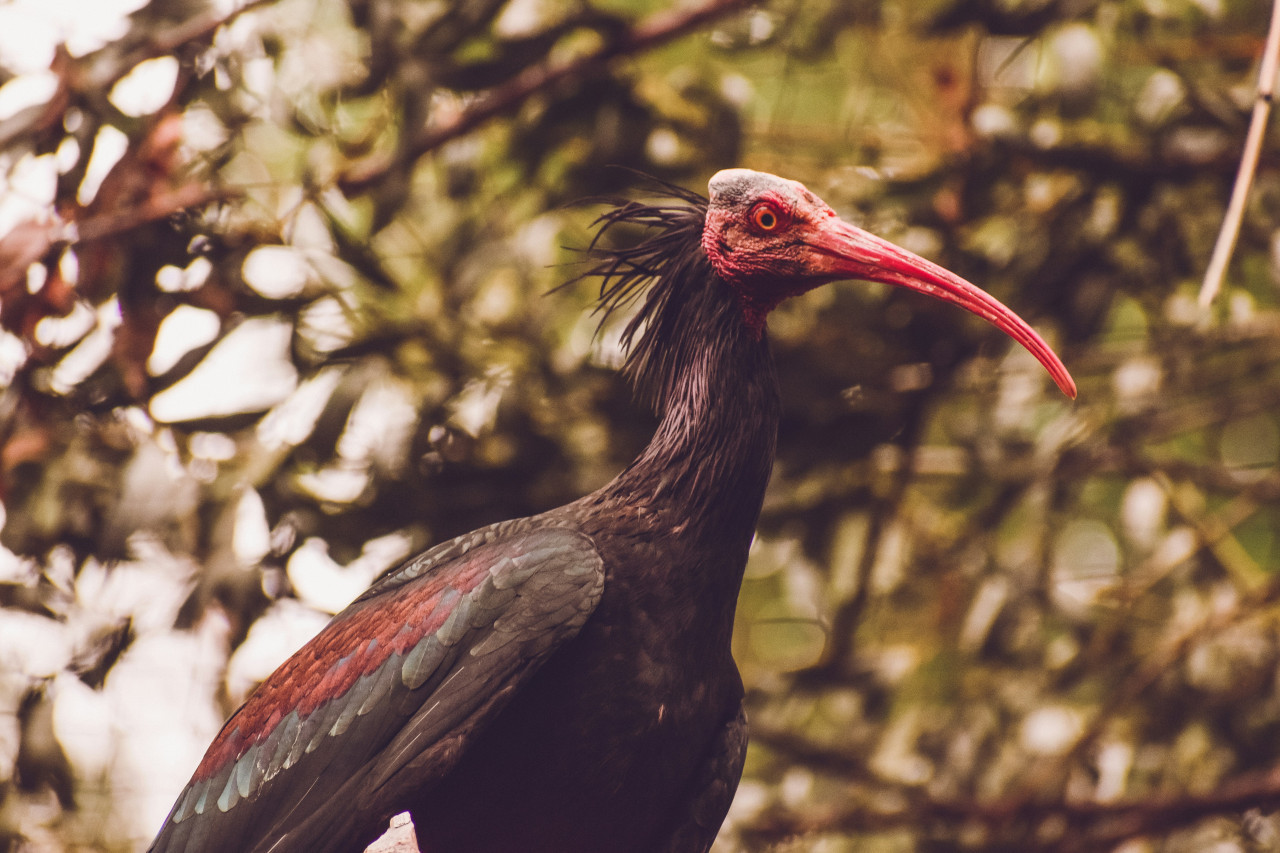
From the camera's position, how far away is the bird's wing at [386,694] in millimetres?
2609

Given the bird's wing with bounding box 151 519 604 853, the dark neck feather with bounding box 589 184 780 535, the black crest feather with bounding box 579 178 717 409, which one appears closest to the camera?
the bird's wing with bounding box 151 519 604 853

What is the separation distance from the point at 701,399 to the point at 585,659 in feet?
2.26

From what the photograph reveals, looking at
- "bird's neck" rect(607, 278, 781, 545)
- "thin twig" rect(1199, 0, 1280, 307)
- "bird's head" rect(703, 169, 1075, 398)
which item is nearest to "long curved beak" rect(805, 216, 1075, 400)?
"bird's head" rect(703, 169, 1075, 398)

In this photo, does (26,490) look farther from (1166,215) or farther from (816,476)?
(1166,215)

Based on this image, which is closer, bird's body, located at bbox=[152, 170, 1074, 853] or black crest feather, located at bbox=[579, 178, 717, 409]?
bird's body, located at bbox=[152, 170, 1074, 853]

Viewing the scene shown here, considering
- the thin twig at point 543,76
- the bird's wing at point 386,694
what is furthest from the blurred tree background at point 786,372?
the bird's wing at point 386,694

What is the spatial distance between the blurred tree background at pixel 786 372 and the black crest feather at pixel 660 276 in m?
1.99

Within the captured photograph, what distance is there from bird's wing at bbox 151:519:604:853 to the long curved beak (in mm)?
844

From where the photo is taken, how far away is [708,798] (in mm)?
2826

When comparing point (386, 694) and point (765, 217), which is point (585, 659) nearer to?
point (386, 694)

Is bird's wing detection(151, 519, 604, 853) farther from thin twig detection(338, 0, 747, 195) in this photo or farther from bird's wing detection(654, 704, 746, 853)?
thin twig detection(338, 0, 747, 195)

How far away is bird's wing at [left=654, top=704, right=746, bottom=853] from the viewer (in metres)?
2.81

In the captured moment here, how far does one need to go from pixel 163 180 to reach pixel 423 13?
144cm

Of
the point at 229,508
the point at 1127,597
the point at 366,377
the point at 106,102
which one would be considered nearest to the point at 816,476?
the point at 1127,597
